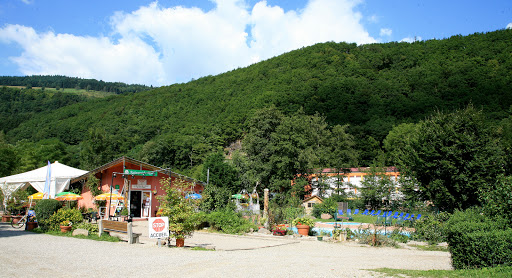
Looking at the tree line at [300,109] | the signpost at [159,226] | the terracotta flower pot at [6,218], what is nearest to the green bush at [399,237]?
the signpost at [159,226]

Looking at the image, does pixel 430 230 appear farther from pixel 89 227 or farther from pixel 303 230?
pixel 89 227

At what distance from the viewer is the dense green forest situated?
15875 centimetres

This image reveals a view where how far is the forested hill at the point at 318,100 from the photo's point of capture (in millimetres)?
71875

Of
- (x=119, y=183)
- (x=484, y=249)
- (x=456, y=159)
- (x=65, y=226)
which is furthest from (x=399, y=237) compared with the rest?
(x=119, y=183)

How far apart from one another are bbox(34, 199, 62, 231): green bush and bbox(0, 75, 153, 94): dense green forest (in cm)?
15157

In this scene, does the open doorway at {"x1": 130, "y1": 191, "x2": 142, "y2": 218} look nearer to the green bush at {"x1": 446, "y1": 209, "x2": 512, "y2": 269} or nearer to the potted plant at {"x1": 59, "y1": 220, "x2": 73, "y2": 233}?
the potted plant at {"x1": 59, "y1": 220, "x2": 73, "y2": 233}

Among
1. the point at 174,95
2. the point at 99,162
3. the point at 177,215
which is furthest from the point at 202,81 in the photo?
the point at 177,215

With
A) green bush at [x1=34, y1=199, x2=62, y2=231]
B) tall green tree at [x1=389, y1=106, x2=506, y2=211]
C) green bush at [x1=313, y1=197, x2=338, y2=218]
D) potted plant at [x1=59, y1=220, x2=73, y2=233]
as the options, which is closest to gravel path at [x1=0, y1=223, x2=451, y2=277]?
potted plant at [x1=59, y1=220, x2=73, y2=233]

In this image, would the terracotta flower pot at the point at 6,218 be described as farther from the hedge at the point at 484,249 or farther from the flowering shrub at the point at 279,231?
the hedge at the point at 484,249

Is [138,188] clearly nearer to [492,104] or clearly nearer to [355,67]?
[492,104]

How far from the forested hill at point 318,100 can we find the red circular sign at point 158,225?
53.8 metres

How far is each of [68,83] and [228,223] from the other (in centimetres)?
18543

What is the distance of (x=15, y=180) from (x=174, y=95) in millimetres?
90842

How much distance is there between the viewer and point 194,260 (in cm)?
942
